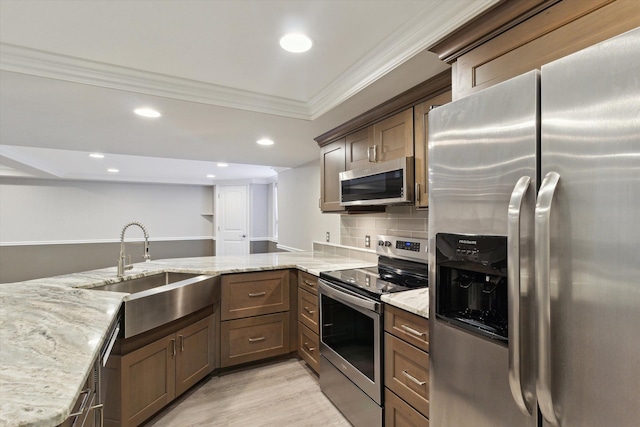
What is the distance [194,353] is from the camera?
2.44m

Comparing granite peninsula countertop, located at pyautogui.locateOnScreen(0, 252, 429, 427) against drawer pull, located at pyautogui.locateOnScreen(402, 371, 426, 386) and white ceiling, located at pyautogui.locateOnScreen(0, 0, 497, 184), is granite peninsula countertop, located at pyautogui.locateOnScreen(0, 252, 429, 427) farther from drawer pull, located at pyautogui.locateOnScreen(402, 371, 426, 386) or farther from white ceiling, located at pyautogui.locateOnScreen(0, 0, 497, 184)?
white ceiling, located at pyautogui.locateOnScreen(0, 0, 497, 184)

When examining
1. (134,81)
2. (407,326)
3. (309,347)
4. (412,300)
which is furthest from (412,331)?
(134,81)

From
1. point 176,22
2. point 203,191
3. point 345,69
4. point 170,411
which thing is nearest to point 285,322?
point 170,411

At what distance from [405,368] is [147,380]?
162cm

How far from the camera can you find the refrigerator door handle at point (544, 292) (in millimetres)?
828

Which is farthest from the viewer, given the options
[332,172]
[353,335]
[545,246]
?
[332,172]

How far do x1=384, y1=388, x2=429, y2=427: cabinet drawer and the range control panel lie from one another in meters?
0.92

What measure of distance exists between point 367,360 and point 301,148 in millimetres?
2486

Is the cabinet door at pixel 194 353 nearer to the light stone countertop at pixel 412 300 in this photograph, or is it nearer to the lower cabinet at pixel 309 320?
the lower cabinet at pixel 309 320

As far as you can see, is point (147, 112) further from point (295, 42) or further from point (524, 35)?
point (524, 35)

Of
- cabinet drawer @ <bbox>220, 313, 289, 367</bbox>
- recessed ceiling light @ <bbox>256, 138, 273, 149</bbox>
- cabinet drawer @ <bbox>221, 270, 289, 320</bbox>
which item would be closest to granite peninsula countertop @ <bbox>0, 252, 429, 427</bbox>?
cabinet drawer @ <bbox>221, 270, 289, 320</bbox>

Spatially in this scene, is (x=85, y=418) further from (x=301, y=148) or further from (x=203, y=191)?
(x=203, y=191)

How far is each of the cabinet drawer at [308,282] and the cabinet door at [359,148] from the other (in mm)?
1030

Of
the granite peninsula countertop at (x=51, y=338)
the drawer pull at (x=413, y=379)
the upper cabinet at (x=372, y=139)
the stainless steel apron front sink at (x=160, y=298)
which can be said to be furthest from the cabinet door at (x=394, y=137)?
the stainless steel apron front sink at (x=160, y=298)
